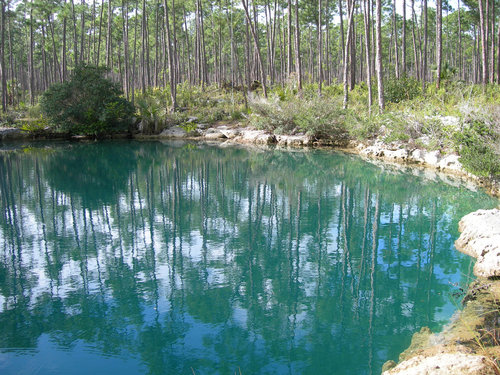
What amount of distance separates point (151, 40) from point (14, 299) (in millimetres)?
52207

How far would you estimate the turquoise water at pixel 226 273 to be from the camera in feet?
19.0

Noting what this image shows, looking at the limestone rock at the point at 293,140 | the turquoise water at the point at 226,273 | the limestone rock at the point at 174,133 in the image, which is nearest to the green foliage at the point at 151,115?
the limestone rock at the point at 174,133

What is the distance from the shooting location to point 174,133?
3222cm

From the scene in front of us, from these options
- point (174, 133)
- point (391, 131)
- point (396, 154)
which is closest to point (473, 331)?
point (396, 154)

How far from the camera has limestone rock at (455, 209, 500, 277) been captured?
25.0ft

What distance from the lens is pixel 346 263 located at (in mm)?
8680

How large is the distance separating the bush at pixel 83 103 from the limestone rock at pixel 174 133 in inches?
132

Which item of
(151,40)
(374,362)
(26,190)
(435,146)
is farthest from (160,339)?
(151,40)

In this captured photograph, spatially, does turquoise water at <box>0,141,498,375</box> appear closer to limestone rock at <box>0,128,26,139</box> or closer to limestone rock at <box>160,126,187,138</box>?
limestone rock at <box>160,126,187,138</box>

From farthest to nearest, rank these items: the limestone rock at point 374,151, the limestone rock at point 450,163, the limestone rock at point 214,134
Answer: the limestone rock at point 214,134 → the limestone rock at point 374,151 → the limestone rock at point 450,163

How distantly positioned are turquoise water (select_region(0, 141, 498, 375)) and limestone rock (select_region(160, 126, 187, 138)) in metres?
15.6

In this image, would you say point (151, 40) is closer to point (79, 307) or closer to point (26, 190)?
point (26, 190)

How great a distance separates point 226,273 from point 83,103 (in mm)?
25069

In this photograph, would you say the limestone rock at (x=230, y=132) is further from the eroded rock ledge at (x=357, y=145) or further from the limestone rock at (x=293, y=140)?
the limestone rock at (x=293, y=140)
